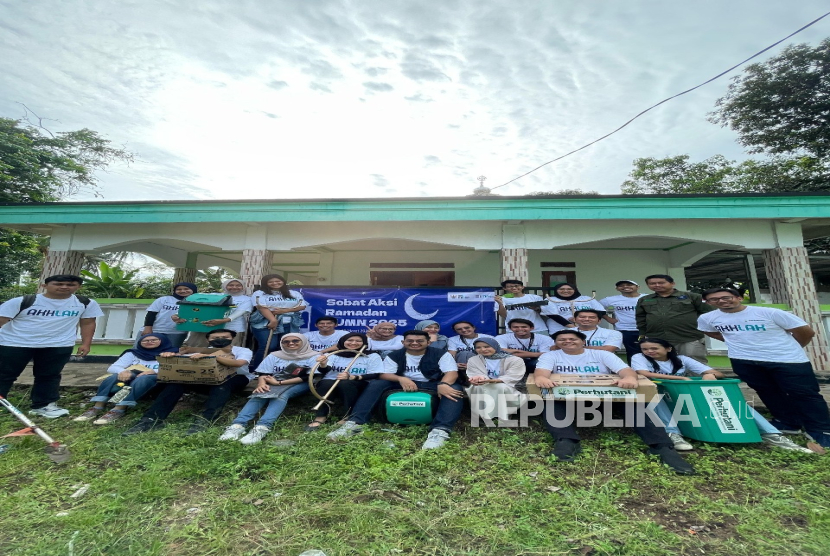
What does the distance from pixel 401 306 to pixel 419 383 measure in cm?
203

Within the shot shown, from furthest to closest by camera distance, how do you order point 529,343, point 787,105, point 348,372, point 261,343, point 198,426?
point 787,105
point 261,343
point 529,343
point 348,372
point 198,426

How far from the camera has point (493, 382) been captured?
12.2ft

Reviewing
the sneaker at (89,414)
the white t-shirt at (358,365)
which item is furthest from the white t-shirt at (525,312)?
the sneaker at (89,414)

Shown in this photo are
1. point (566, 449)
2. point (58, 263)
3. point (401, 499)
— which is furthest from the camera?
point (58, 263)

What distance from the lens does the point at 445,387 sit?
3.75 meters

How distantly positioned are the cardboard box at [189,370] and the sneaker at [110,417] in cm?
76

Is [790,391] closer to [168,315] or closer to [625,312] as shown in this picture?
[625,312]

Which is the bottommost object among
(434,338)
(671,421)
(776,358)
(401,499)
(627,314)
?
(401,499)

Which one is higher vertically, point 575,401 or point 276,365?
point 276,365

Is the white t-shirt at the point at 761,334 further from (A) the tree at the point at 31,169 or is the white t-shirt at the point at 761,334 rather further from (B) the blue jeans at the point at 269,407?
(A) the tree at the point at 31,169

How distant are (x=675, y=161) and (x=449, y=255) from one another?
14.9m

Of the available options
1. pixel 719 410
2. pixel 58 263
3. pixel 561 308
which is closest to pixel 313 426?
pixel 561 308

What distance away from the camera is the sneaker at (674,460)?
288 centimetres

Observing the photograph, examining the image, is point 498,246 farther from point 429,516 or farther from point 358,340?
point 429,516
